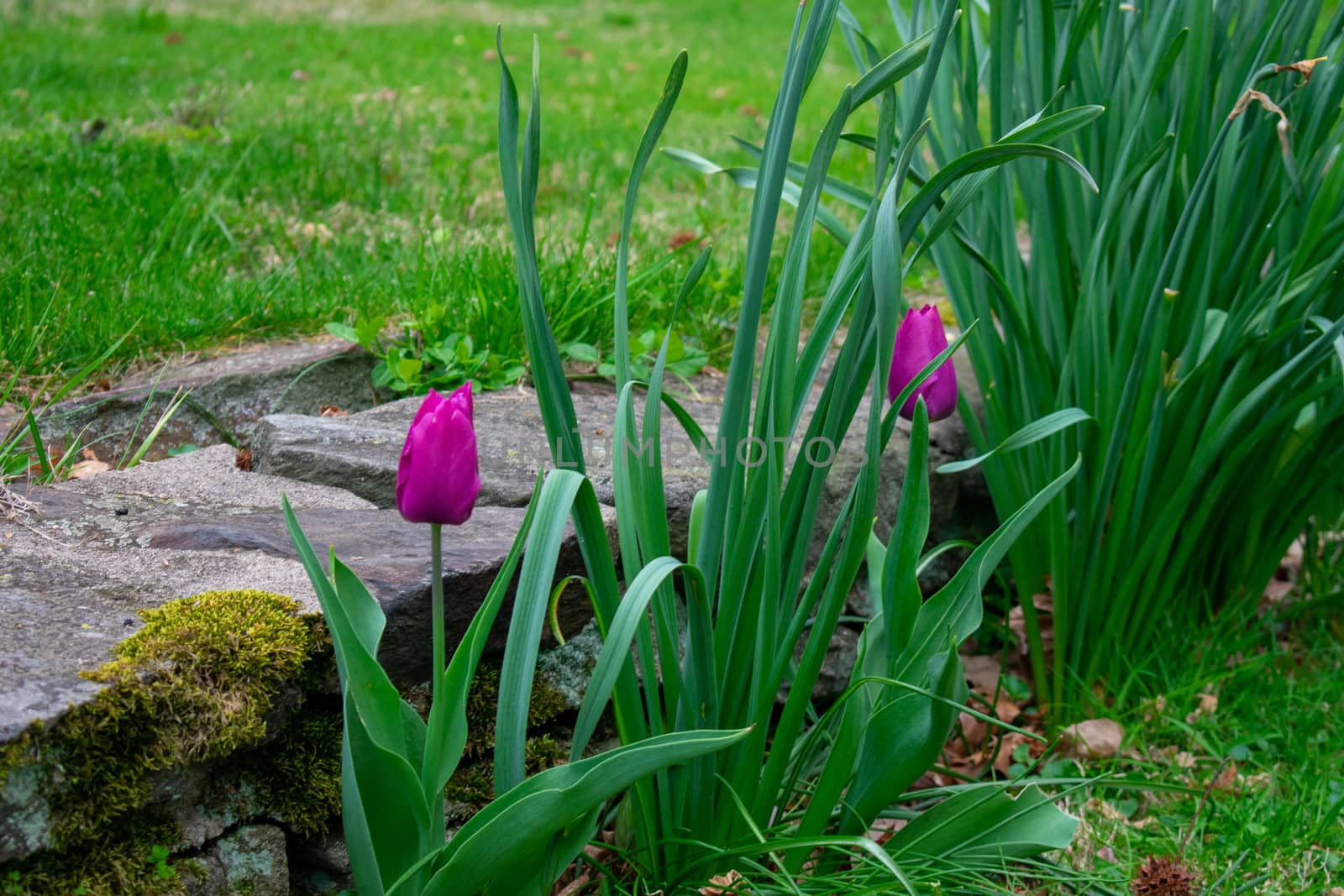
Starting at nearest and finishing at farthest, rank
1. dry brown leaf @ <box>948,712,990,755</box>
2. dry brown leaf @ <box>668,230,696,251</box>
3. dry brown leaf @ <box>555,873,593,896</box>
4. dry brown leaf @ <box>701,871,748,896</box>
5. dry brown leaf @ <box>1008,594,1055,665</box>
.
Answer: dry brown leaf @ <box>701,871,748,896</box>
dry brown leaf @ <box>555,873,593,896</box>
dry brown leaf @ <box>948,712,990,755</box>
dry brown leaf @ <box>1008,594,1055,665</box>
dry brown leaf @ <box>668,230,696,251</box>

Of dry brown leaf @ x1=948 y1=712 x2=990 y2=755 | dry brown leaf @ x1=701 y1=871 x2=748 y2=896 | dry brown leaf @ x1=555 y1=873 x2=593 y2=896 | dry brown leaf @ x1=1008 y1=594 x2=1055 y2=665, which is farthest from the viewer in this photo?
dry brown leaf @ x1=1008 y1=594 x2=1055 y2=665

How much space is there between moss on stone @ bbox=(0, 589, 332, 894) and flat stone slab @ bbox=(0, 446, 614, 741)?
30 mm

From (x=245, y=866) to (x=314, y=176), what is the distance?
8.97ft

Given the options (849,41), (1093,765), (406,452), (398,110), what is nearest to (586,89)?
(398,110)

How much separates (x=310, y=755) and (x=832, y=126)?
0.94 metres

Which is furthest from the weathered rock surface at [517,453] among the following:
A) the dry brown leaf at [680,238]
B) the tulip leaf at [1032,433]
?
the dry brown leaf at [680,238]

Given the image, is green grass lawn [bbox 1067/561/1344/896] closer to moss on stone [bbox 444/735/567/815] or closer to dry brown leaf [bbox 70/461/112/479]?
moss on stone [bbox 444/735/567/815]

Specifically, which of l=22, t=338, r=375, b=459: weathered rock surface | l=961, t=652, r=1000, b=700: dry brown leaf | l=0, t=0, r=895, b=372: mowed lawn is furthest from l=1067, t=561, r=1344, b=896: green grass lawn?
l=22, t=338, r=375, b=459: weathered rock surface

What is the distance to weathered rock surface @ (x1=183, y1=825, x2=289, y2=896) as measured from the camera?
48.9 inches

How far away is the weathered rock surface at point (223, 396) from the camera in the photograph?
2025 mm

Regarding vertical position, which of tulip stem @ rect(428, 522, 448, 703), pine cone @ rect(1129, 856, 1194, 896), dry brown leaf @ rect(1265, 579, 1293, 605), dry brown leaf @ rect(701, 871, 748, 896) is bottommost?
dry brown leaf @ rect(1265, 579, 1293, 605)

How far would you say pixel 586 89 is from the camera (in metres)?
5.73

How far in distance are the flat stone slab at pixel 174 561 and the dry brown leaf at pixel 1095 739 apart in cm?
92

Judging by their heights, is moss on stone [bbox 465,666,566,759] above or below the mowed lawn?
below
